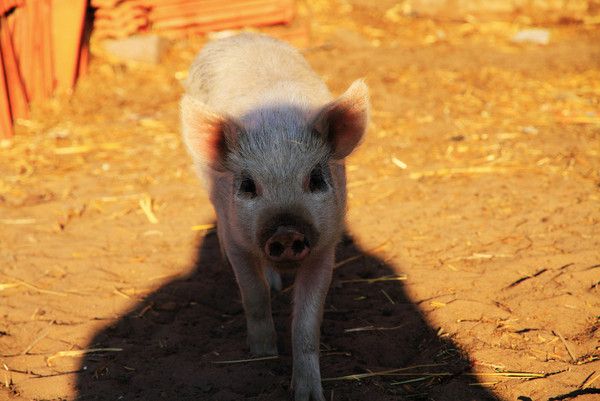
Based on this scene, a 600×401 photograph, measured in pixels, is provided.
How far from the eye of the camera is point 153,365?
→ 13.8 feet

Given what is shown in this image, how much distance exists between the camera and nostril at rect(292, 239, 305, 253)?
3410 mm

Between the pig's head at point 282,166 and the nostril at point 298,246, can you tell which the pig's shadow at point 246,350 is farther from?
the nostril at point 298,246

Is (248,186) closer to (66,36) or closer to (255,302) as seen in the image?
(255,302)

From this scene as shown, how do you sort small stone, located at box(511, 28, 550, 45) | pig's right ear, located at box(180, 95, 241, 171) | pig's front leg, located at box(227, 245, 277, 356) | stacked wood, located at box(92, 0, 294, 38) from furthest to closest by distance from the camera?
small stone, located at box(511, 28, 550, 45), stacked wood, located at box(92, 0, 294, 38), pig's front leg, located at box(227, 245, 277, 356), pig's right ear, located at box(180, 95, 241, 171)

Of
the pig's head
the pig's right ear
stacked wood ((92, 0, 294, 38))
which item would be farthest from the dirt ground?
stacked wood ((92, 0, 294, 38))

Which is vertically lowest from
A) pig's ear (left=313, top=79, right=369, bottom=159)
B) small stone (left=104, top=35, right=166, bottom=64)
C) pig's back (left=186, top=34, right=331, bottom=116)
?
small stone (left=104, top=35, right=166, bottom=64)

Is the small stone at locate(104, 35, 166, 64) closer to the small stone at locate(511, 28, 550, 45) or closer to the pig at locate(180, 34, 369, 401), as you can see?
the small stone at locate(511, 28, 550, 45)

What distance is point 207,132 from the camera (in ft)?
13.3

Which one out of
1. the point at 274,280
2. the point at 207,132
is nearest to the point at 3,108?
the point at 274,280

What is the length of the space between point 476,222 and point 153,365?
2769 mm

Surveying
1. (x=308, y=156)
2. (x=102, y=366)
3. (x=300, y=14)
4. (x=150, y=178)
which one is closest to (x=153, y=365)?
(x=102, y=366)

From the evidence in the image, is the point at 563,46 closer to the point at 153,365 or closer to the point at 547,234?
the point at 547,234

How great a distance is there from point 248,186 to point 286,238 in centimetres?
56

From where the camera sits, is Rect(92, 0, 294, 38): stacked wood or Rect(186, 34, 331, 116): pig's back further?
Rect(92, 0, 294, 38): stacked wood
